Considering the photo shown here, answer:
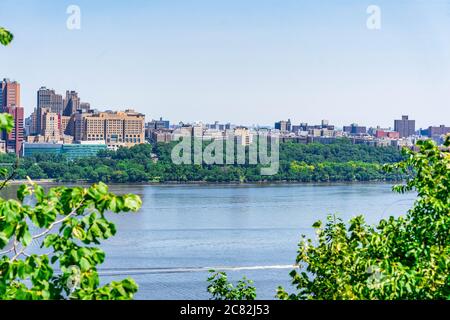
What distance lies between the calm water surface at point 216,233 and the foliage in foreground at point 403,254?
9.74 ft

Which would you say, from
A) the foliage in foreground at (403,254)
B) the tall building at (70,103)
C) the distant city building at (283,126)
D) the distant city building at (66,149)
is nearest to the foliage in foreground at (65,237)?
the foliage in foreground at (403,254)

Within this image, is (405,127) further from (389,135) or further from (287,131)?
(287,131)

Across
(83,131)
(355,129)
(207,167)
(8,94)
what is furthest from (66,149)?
(355,129)

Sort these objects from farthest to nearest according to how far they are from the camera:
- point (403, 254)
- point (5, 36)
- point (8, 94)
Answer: point (8, 94) < point (403, 254) < point (5, 36)

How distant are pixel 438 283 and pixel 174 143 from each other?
1762 cm

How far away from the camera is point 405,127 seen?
890 inches

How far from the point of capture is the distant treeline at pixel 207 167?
531 inches

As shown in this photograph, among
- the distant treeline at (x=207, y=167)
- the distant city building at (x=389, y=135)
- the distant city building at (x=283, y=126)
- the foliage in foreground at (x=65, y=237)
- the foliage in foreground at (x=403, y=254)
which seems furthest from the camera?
the distant city building at (x=283, y=126)

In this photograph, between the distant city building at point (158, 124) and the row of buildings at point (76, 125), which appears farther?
the distant city building at point (158, 124)

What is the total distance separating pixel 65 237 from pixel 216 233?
703 cm

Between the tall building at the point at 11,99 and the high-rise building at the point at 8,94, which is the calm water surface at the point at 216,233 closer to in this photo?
the tall building at the point at 11,99

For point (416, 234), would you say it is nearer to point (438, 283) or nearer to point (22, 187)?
point (438, 283)

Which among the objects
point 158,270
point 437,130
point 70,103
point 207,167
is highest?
point 70,103
